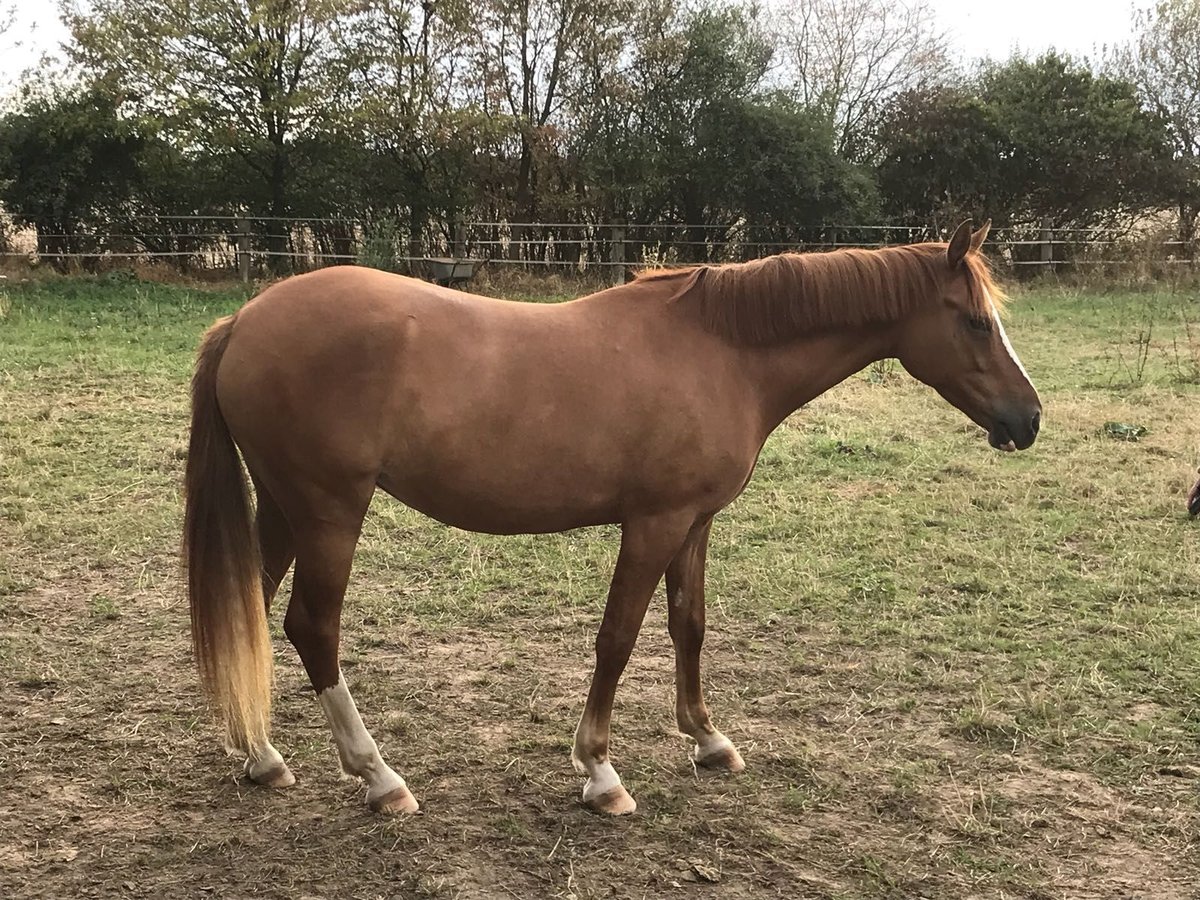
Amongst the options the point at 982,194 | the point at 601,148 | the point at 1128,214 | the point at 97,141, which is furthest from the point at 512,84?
the point at 1128,214

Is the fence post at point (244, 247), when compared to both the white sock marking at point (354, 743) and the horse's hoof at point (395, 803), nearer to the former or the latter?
the white sock marking at point (354, 743)

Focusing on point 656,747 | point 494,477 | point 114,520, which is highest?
point 494,477

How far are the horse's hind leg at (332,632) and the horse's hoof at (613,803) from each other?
0.56m

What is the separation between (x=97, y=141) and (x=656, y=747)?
15394mm

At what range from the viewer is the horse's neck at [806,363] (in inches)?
111

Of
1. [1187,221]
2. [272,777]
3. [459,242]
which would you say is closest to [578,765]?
[272,777]

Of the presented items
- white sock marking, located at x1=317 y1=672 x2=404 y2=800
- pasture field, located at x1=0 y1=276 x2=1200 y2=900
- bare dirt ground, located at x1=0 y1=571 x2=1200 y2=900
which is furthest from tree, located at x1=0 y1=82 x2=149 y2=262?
white sock marking, located at x1=317 y1=672 x2=404 y2=800

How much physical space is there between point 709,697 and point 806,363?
1.40 m

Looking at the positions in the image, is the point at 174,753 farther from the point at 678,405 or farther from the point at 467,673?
the point at 678,405

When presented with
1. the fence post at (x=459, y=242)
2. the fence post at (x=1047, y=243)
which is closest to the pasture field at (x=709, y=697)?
the fence post at (x=459, y=242)

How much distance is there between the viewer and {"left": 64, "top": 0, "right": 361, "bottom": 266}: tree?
14492mm

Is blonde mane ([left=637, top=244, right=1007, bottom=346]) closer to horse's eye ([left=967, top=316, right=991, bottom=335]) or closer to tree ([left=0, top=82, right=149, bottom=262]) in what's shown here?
horse's eye ([left=967, top=316, right=991, bottom=335])

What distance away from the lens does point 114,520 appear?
492 centimetres

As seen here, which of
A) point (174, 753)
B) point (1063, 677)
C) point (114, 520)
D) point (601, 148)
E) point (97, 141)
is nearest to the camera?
point (174, 753)
